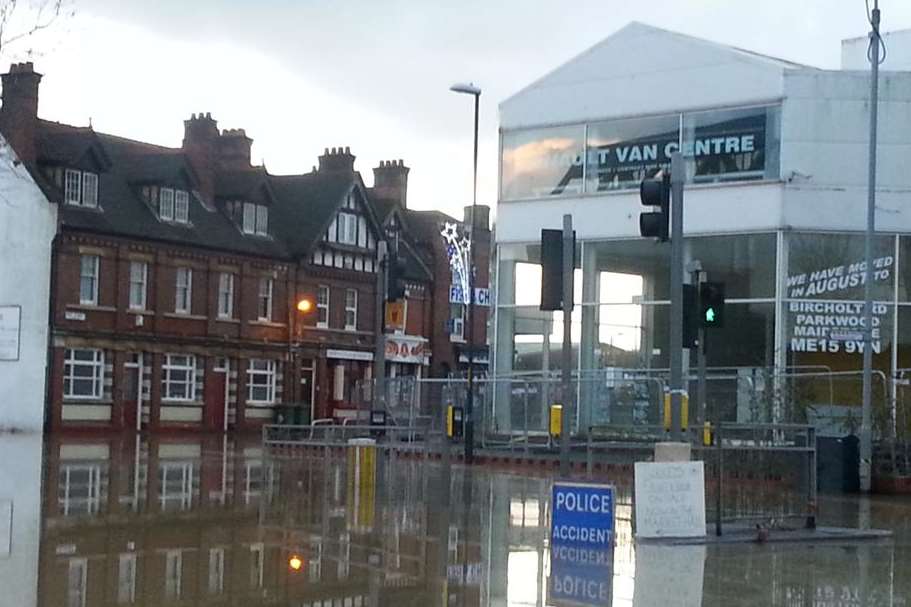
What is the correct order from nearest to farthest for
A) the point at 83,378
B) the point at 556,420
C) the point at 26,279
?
the point at 556,420, the point at 26,279, the point at 83,378

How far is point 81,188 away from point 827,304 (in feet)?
94.1

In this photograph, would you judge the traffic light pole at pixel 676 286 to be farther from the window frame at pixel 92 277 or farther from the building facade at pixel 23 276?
the window frame at pixel 92 277

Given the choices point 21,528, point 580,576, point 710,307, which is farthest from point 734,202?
point 580,576

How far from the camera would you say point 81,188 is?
177 ft

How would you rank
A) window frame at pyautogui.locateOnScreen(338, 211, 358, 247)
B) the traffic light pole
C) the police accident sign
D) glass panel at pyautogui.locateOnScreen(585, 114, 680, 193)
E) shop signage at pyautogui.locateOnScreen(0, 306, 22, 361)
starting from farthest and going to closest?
window frame at pyautogui.locateOnScreen(338, 211, 358, 247) → shop signage at pyautogui.locateOnScreen(0, 306, 22, 361) → glass panel at pyautogui.locateOnScreen(585, 114, 680, 193) → the traffic light pole → the police accident sign

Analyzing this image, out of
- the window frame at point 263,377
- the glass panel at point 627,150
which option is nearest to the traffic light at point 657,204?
the glass panel at point 627,150

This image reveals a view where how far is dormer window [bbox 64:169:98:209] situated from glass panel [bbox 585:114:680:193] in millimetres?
21862

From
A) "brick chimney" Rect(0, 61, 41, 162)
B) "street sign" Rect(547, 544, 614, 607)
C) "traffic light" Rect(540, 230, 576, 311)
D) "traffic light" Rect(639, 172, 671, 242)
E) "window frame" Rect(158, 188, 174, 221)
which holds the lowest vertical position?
"street sign" Rect(547, 544, 614, 607)

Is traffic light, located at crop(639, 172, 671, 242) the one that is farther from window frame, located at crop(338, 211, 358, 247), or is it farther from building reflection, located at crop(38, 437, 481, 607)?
window frame, located at crop(338, 211, 358, 247)

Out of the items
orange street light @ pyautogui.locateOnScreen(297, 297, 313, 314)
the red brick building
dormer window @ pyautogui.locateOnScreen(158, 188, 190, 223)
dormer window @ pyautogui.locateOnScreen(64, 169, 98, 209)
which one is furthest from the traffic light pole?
orange street light @ pyautogui.locateOnScreen(297, 297, 313, 314)

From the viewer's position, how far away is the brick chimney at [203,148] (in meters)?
61.4

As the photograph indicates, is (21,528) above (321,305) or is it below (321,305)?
below

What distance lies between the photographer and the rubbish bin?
29172mm

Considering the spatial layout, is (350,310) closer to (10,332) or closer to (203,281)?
(203,281)
